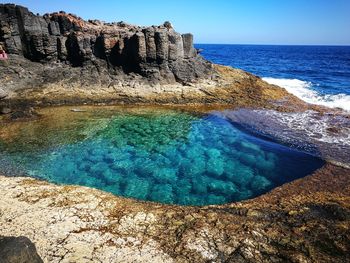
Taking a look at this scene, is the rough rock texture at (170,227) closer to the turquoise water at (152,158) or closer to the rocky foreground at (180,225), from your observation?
the rocky foreground at (180,225)

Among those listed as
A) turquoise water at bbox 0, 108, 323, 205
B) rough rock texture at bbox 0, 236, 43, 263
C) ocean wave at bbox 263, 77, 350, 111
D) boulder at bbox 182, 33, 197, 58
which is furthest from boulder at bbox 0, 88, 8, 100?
ocean wave at bbox 263, 77, 350, 111

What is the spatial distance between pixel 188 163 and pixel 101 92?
1230 centimetres

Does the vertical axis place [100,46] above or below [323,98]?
above

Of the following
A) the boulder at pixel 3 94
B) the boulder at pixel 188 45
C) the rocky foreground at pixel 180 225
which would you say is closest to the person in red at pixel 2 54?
the boulder at pixel 3 94

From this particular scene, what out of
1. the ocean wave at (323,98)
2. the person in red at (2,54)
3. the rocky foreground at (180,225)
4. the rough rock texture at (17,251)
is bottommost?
the ocean wave at (323,98)

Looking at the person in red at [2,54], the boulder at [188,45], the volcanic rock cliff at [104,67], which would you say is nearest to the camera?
the person in red at [2,54]

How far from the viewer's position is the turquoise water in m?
11.0

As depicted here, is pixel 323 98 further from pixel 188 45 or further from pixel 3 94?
pixel 3 94

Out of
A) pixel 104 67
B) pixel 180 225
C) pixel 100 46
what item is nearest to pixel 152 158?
pixel 180 225

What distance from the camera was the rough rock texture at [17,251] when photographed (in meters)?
4.59

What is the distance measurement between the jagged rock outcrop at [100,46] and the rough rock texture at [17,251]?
19.8m

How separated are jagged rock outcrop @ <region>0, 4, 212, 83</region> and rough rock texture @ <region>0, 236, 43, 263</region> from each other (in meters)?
19.8

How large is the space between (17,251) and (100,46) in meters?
21.7

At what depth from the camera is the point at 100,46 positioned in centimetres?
2394
